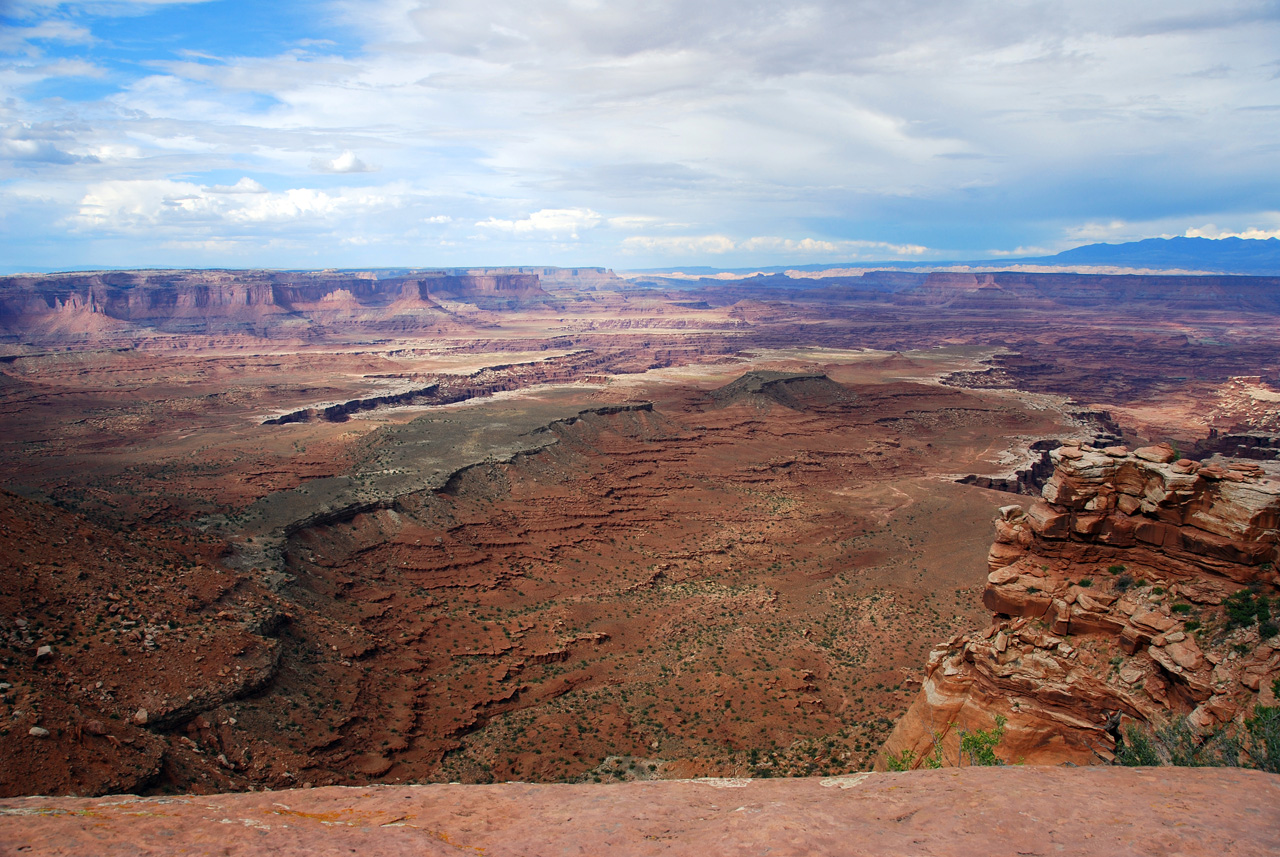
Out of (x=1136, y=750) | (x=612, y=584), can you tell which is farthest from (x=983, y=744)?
(x=612, y=584)

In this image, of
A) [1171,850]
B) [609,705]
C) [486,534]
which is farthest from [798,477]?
[1171,850]

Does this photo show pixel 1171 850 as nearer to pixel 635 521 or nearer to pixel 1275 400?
pixel 635 521

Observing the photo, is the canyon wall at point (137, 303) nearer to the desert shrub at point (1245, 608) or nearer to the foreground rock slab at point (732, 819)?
the foreground rock slab at point (732, 819)

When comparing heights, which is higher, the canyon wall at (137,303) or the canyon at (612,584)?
the canyon wall at (137,303)

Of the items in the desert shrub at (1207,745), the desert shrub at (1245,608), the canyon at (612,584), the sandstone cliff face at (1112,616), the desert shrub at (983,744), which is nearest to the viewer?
the desert shrub at (1207,745)

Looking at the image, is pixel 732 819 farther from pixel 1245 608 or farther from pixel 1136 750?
pixel 1245 608

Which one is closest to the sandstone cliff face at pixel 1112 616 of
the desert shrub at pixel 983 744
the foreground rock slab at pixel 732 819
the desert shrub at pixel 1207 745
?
the desert shrub at pixel 983 744

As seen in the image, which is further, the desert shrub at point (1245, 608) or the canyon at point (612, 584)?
the canyon at point (612, 584)

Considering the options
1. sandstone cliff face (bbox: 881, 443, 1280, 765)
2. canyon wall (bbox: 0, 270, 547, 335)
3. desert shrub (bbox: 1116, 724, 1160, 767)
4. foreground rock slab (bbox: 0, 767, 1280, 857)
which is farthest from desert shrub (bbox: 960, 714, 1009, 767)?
canyon wall (bbox: 0, 270, 547, 335)

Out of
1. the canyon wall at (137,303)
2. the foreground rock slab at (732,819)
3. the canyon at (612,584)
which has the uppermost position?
the canyon wall at (137,303)
